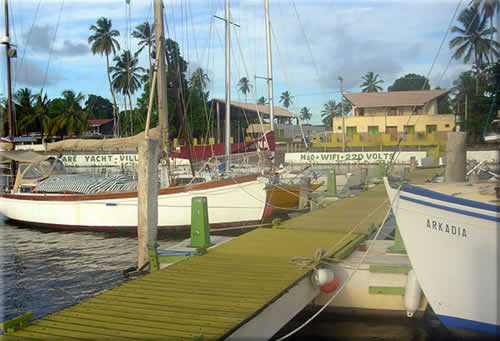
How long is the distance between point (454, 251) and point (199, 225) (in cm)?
502

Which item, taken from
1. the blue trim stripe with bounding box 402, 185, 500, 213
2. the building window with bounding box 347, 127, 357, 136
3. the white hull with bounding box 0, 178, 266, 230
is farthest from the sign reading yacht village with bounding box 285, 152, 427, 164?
the blue trim stripe with bounding box 402, 185, 500, 213

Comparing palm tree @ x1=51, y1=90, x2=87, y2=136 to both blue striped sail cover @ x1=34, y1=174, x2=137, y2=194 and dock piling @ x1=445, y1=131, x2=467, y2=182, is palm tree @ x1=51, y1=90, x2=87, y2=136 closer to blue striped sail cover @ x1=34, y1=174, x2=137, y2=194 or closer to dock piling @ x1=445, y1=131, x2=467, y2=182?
blue striped sail cover @ x1=34, y1=174, x2=137, y2=194

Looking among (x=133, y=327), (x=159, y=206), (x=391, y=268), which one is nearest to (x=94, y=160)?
(x=159, y=206)

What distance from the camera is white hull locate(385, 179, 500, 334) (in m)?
6.07

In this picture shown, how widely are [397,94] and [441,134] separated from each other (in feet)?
41.6

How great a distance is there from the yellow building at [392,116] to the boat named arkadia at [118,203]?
4040cm

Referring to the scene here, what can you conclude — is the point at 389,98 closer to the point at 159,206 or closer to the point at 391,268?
the point at 159,206

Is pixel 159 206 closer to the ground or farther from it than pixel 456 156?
closer to the ground

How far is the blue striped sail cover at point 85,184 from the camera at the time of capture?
17.4 metres

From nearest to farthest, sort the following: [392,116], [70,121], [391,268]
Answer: [391,268] → [392,116] → [70,121]

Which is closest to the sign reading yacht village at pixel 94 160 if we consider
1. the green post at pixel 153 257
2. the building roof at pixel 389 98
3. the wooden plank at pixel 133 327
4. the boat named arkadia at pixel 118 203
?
the building roof at pixel 389 98

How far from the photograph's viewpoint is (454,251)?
6.41 meters

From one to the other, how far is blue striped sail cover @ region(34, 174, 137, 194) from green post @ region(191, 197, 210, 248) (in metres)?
7.95

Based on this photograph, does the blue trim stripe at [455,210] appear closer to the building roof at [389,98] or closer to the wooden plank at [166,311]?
the wooden plank at [166,311]
